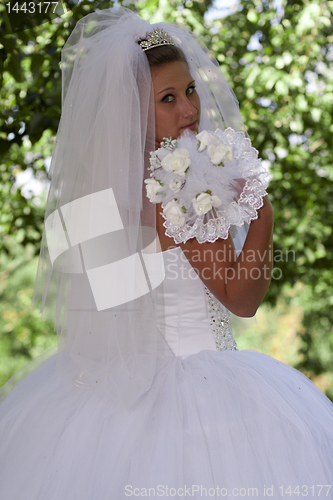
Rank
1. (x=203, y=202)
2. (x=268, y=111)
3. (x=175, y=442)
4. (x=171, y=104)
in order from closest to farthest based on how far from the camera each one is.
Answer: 1. (x=175, y=442)
2. (x=203, y=202)
3. (x=171, y=104)
4. (x=268, y=111)

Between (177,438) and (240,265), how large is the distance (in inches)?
19.2

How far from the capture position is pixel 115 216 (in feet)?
4.46

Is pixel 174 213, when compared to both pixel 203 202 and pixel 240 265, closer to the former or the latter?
pixel 203 202

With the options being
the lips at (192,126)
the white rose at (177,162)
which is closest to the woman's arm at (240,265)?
the white rose at (177,162)

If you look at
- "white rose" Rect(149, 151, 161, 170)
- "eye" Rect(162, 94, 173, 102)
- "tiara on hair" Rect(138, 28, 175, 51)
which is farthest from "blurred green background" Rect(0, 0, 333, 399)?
"white rose" Rect(149, 151, 161, 170)

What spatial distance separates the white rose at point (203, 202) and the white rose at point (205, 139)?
0.15 meters

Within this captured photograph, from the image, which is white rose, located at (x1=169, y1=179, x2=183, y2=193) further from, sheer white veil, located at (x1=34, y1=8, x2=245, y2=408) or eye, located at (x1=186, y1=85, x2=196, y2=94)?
eye, located at (x1=186, y1=85, x2=196, y2=94)

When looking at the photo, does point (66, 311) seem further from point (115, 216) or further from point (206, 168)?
point (206, 168)

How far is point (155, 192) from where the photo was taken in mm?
1337

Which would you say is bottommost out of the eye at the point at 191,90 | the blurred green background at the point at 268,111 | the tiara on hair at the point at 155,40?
the blurred green background at the point at 268,111

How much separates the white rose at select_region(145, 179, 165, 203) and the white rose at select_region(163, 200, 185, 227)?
0.04 meters

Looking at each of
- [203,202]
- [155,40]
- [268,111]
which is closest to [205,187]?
[203,202]

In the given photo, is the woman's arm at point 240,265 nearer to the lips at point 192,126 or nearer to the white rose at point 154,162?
the white rose at point 154,162

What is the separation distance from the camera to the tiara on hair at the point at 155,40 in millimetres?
1543
